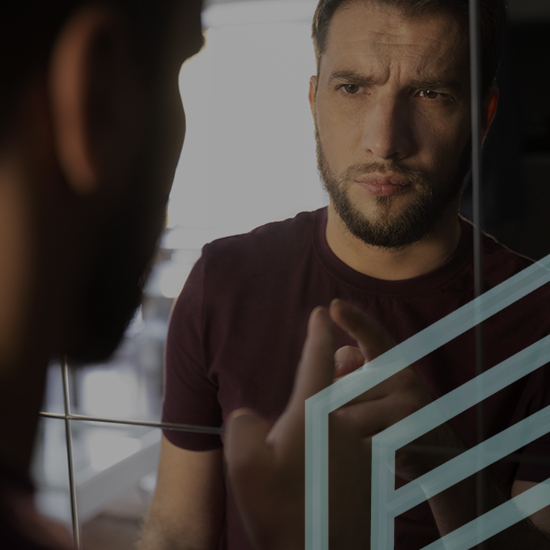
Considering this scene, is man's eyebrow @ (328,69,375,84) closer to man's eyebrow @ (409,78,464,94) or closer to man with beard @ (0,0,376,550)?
man's eyebrow @ (409,78,464,94)

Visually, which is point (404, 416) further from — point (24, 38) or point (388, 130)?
point (24, 38)

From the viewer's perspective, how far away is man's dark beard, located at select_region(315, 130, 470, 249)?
0.61 metres

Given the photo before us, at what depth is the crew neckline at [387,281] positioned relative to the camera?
0.62 metres

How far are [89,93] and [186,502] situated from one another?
0.54 meters

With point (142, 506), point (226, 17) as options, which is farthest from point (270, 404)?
point (226, 17)

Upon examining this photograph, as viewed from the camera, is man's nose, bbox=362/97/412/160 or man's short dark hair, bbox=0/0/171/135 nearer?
man's short dark hair, bbox=0/0/171/135

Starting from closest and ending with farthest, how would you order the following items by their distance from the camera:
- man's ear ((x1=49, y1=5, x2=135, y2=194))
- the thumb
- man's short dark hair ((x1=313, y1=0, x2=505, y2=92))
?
man's ear ((x1=49, y1=5, x2=135, y2=194)) → man's short dark hair ((x1=313, y1=0, x2=505, y2=92)) → the thumb

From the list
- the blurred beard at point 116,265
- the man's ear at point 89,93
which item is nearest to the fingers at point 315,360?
the blurred beard at point 116,265

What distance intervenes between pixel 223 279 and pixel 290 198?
0.13 m

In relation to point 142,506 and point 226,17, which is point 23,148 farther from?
point 142,506

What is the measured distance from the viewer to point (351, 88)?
0.61 meters

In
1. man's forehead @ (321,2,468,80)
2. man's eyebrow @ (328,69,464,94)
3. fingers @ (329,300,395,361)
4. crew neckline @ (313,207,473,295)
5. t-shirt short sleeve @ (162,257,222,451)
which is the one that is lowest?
t-shirt short sleeve @ (162,257,222,451)

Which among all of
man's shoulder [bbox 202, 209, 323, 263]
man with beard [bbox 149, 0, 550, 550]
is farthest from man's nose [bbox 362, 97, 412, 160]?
man's shoulder [bbox 202, 209, 323, 263]

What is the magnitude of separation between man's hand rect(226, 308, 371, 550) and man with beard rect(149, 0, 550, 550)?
0.05 feet
